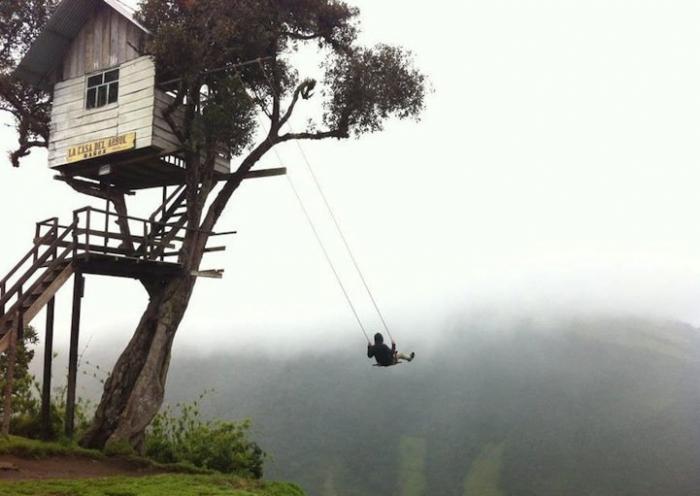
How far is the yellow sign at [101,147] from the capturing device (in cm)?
1923

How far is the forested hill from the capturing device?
101188 mm

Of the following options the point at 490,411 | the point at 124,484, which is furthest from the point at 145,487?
the point at 490,411

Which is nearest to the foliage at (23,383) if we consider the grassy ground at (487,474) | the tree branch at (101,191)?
the tree branch at (101,191)

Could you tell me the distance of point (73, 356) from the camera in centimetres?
1694

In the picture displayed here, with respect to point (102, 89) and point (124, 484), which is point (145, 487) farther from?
point (102, 89)

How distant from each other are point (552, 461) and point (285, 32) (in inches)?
3903

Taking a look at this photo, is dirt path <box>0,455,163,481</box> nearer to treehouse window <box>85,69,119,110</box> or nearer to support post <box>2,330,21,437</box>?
support post <box>2,330,21,437</box>

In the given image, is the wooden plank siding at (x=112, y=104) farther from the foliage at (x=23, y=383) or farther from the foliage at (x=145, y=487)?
the foliage at (x=145, y=487)

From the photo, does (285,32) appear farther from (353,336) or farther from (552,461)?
(353,336)

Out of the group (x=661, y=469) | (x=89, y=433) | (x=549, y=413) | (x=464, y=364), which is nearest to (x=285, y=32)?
(x=89, y=433)

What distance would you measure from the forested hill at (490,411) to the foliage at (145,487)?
92.2 metres

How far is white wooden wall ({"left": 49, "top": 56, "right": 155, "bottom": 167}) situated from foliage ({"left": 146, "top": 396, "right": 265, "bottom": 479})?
8.79 m

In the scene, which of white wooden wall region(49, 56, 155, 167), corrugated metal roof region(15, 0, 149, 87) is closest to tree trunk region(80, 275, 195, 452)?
white wooden wall region(49, 56, 155, 167)

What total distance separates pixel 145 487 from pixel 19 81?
15937mm
